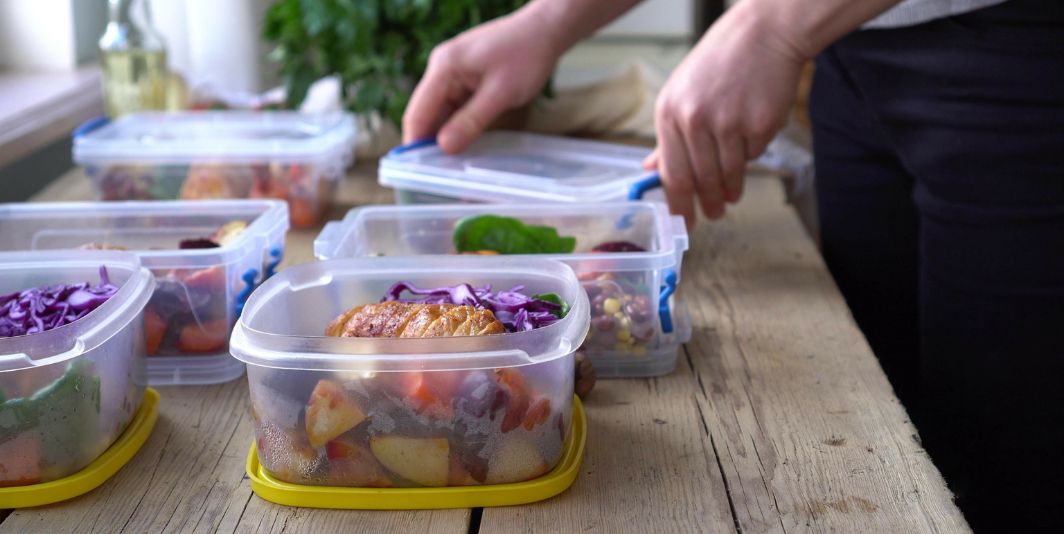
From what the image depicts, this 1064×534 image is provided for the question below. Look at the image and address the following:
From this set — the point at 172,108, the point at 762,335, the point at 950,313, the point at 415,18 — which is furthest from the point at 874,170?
the point at 172,108

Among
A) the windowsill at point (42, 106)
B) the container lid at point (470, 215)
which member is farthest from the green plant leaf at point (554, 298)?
the windowsill at point (42, 106)

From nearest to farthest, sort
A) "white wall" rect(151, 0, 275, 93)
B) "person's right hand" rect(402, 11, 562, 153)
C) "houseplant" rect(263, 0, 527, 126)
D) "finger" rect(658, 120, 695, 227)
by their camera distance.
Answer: "finger" rect(658, 120, 695, 227), "person's right hand" rect(402, 11, 562, 153), "houseplant" rect(263, 0, 527, 126), "white wall" rect(151, 0, 275, 93)

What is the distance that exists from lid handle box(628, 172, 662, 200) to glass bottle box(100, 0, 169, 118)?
0.90 m

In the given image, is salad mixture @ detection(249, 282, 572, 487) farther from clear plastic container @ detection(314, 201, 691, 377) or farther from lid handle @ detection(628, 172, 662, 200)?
lid handle @ detection(628, 172, 662, 200)

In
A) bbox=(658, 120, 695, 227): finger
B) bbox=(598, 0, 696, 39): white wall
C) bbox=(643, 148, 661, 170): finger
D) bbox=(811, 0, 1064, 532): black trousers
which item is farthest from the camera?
bbox=(598, 0, 696, 39): white wall

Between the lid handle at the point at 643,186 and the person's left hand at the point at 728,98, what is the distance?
3cm

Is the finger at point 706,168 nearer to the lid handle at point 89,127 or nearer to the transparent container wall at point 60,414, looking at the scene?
the transparent container wall at point 60,414

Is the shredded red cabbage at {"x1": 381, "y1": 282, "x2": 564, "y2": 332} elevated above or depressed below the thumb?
below

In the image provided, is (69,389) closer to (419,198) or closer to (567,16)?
(419,198)

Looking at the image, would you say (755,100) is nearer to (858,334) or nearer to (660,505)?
(858,334)

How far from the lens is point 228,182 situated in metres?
1.33

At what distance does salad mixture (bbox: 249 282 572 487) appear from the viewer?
2.15 feet

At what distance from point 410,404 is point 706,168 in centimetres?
55

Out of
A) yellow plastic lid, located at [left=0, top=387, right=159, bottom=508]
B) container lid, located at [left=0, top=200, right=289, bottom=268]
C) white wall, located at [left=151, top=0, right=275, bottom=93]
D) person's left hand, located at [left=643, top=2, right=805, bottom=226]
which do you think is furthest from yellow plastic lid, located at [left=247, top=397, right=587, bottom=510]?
white wall, located at [left=151, top=0, right=275, bottom=93]
